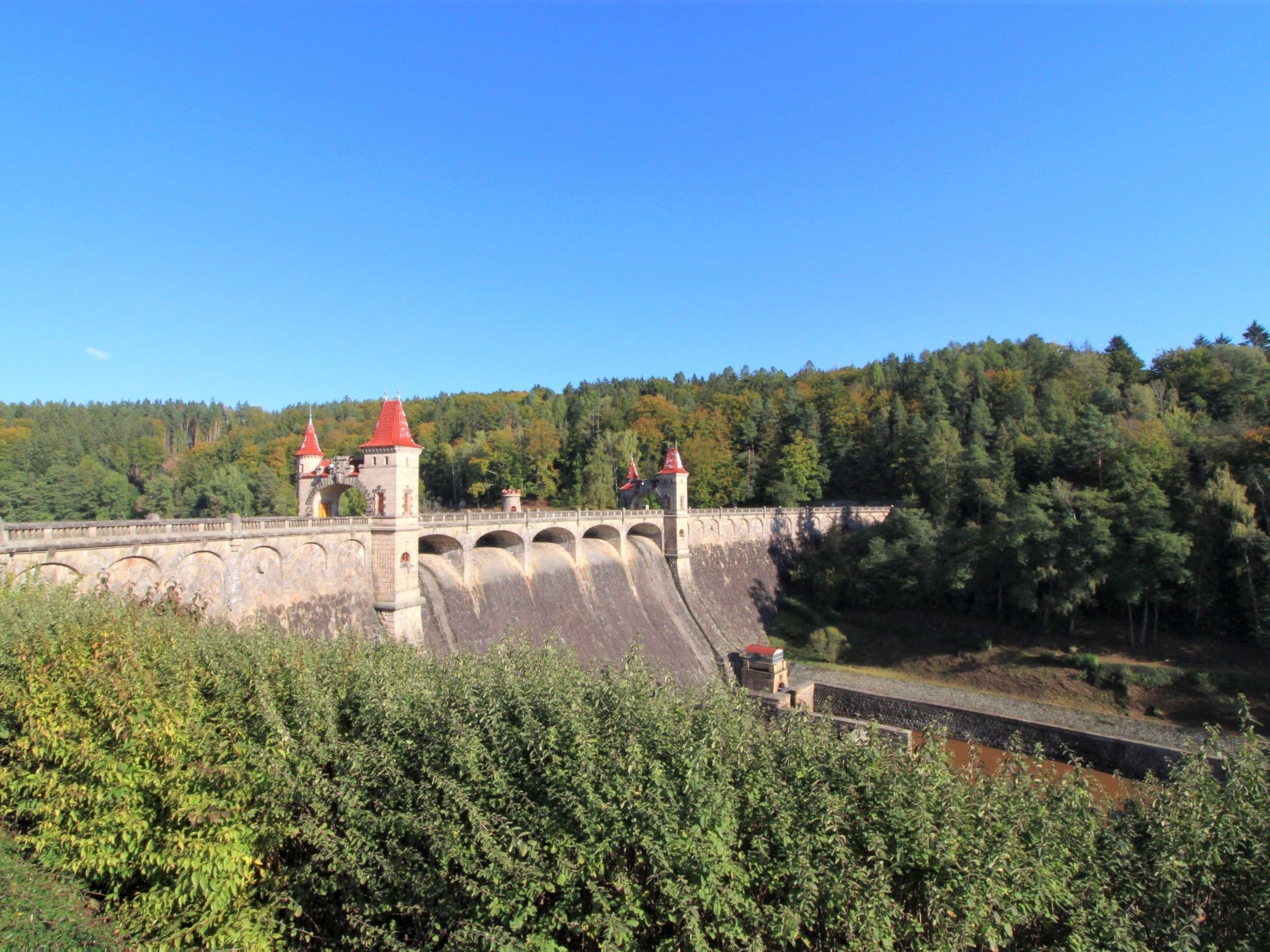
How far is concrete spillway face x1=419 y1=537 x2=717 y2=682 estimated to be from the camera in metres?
26.7

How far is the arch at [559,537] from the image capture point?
3509cm

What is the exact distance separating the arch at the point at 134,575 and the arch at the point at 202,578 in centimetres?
59

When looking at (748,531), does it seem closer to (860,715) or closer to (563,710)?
(860,715)

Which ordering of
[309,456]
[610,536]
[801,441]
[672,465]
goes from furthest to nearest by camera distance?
1. [801,441]
2. [672,465]
3. [610,536]
4. [309,456]

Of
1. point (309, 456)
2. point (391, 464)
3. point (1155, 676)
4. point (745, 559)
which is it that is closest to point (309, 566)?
point (391, 464)

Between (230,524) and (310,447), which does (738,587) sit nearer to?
(310,447)

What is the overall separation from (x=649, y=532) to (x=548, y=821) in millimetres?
33825

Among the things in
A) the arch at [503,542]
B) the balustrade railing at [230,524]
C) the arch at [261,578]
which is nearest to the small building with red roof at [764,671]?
the balustrade railing at [230,524]

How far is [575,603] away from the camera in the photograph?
3297cm

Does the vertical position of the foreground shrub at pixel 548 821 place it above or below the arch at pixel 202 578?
below

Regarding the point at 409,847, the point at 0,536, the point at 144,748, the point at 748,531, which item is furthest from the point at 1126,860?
the point at 748,531

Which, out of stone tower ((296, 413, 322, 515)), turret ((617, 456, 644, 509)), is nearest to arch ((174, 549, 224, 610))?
stone tower ((296, 413, 322, 515))

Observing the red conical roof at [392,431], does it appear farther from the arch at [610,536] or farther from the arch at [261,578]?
the arch at [610,536]

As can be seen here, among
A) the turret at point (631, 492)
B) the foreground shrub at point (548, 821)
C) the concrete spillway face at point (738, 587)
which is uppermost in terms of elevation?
the turret at point (631, 492)
